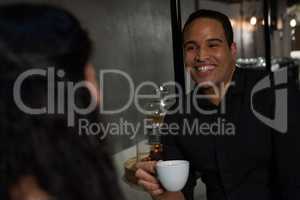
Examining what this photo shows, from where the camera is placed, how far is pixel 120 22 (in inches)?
43.9

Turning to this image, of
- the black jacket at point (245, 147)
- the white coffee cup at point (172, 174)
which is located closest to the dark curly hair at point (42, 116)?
the white coffee cup at point (172, 174)

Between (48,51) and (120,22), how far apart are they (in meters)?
0.79

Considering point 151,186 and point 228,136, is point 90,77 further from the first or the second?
point 228,136

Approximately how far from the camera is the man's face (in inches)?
43.3

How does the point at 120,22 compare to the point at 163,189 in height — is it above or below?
above

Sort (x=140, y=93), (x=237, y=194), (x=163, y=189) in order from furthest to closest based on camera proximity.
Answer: (x=140, y=93) < (x=237, y=194) < (x=163, y=189)

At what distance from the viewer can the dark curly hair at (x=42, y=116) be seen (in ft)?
1.09

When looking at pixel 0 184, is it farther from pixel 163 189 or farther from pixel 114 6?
pixel 114 6

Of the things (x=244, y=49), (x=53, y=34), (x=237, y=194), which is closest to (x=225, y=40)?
(x=237, y=194)

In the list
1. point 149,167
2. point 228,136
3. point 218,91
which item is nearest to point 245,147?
point 228,136

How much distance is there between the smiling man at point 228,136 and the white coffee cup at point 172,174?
0.47 feet

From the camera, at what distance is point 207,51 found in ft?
3.61

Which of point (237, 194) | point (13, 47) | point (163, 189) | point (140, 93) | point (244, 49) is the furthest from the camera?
point (244, 49)

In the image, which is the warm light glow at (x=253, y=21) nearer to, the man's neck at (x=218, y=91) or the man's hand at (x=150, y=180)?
the man's neck at (x=218, y=91)
